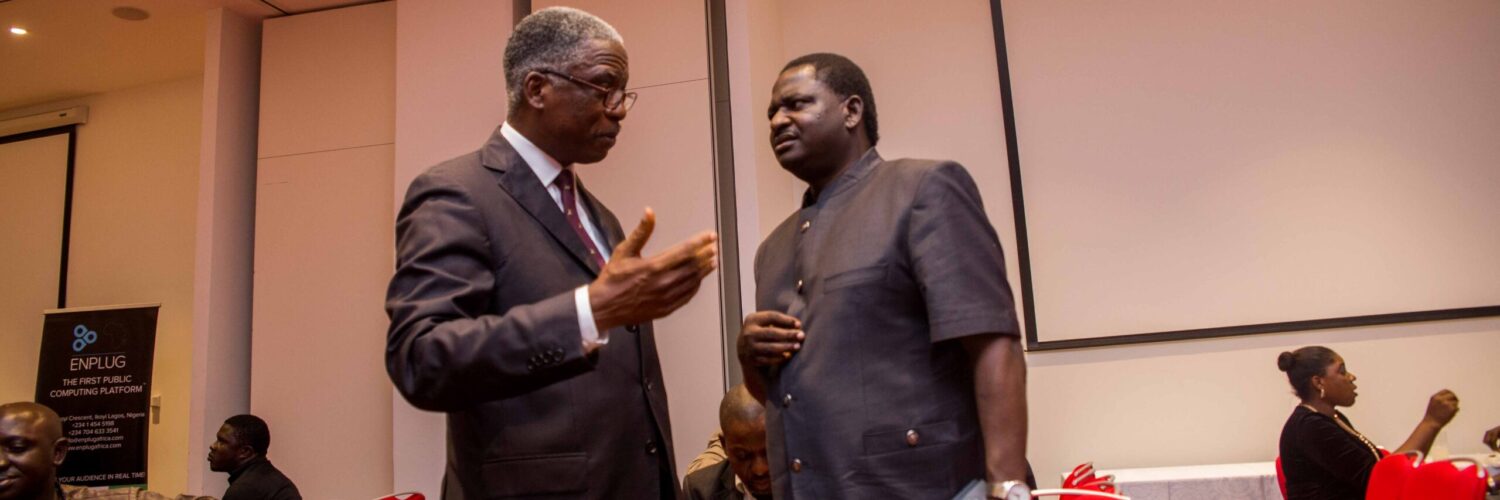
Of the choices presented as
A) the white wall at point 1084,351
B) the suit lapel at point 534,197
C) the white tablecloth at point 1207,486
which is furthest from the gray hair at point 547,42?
the white tablecloth at point 1207,486

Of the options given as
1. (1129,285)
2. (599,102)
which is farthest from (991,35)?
(599,102)

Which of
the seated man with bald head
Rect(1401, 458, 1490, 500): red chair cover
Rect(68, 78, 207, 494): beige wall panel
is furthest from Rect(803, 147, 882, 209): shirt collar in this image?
Rect(68, 78, 207, 494): beige wall panel

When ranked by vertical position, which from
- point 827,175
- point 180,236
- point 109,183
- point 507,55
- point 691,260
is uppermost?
point 109,183

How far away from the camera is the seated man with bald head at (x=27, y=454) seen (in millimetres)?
2805

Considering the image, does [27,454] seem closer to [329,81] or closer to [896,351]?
[329,81]

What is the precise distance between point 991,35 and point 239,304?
12.2ft

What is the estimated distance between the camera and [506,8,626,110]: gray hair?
1.47m

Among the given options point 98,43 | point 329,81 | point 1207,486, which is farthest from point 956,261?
point 98,43

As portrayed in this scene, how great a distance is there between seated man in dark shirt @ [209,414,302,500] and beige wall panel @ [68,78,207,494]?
5.01 feet

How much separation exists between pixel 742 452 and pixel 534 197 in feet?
5.56

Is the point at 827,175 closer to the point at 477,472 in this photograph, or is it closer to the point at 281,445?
the point at 477,472

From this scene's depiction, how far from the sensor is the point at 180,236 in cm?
593

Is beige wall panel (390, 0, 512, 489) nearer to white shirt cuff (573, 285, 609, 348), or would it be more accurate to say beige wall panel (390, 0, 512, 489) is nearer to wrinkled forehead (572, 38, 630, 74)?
wrinkled forehead (572, 38, 630, 74)

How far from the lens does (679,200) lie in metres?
4.14
